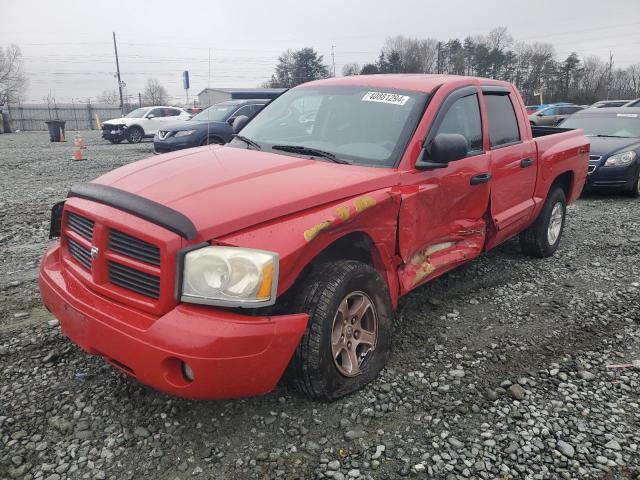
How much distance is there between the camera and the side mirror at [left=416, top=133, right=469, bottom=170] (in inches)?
123

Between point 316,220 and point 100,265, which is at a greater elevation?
point 316,220

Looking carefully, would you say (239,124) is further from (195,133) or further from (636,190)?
(195,133)

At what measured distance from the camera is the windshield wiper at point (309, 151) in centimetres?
321

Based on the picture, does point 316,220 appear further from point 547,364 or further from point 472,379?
point 547,364

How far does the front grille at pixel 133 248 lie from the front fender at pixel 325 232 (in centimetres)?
32

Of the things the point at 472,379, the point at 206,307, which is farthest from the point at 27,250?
the point at 472,379

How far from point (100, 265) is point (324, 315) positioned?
1.13m

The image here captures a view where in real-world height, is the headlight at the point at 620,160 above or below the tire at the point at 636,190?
above

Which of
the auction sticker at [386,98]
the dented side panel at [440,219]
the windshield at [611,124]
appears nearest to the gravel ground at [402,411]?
the dented side panel at [440,219]

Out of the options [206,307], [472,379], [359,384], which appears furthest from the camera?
[472,379]

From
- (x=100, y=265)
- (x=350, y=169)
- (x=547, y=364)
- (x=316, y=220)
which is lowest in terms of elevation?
(x=547, y=364)

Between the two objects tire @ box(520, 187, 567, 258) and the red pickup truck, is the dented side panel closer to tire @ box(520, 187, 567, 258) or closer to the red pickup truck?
the red pickup truck

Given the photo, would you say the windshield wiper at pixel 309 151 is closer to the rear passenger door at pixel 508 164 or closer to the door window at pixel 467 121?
the door window at pixel 467 121

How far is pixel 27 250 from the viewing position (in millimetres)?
5438
